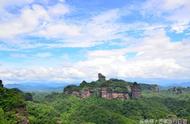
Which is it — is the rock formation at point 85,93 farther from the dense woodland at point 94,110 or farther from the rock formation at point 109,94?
the rock formation at point 109,94

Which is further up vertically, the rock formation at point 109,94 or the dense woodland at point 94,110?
the rock formation at point 109,94

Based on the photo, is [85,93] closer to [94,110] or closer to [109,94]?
[109,94]

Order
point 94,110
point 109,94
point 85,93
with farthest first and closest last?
point 85,93 → point 109,94 → point 94,110

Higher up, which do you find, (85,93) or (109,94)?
(85,93)

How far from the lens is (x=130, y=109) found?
584ft

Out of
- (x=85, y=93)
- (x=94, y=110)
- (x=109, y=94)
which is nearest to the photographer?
(x=94, y=110)

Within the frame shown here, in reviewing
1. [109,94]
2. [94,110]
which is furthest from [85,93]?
[94,110]

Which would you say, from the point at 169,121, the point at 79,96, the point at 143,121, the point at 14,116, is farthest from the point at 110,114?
the point at 14,116

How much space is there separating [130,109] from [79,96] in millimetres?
26052

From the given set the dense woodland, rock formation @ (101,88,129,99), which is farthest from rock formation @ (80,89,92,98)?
rock formation @ (101,88,129,99)

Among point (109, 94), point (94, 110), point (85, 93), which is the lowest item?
point (94, 110)

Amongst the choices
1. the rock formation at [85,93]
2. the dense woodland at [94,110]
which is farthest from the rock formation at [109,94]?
the rock formation at [85,93]

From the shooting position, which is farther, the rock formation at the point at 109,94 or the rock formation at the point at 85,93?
the rock formation at the point at 85,93

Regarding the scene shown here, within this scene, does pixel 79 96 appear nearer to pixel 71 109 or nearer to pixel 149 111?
pixel 71 109
